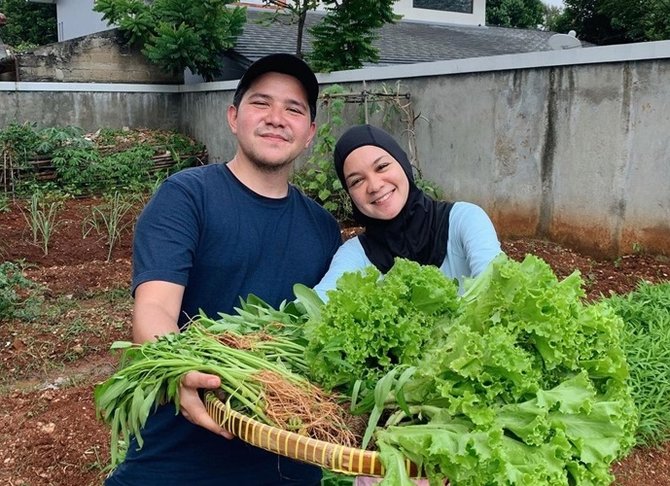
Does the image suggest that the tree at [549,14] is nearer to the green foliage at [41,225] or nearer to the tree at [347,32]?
Result: the tree at [347,32]

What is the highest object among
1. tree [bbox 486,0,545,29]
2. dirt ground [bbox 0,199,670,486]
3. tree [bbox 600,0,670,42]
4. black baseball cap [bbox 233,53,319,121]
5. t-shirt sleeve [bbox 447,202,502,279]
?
tree [bbox 486,0,545,29]

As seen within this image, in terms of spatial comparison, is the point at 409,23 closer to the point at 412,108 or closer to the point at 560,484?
the point at 412,108

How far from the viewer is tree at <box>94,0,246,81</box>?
40.8 ft

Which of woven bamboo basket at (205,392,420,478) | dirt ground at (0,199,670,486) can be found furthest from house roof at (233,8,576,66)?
woven bamboo basket at (205,392,420,478)

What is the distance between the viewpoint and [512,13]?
27328 mm

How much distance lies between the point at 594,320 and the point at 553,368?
0.16m

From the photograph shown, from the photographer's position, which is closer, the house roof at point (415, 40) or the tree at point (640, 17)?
the house roof at point (415, 40)

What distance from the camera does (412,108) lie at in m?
8.47

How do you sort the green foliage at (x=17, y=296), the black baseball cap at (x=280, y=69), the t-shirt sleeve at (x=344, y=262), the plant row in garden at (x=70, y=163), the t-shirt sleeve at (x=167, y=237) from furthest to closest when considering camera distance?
the plant row in garden at (x=70, y=163), the green foliage at (x=17, y=296), the black baseball cap at (x=280, y=69), the t-shirt sleeve at (x=344, y=262), the t-shirt sleeve at (x=167, y=237)

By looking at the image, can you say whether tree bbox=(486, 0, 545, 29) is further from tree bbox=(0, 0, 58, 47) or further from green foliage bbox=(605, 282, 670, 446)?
green foliage bbox=(605, 282, 670, 446)

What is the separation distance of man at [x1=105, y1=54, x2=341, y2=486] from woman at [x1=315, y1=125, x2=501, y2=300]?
6.0 inches

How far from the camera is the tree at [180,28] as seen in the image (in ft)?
40.8

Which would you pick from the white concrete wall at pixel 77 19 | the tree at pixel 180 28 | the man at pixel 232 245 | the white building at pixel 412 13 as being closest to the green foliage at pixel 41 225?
the tree at pixel 180 28

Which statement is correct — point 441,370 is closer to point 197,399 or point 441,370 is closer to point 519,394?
point 519,394
